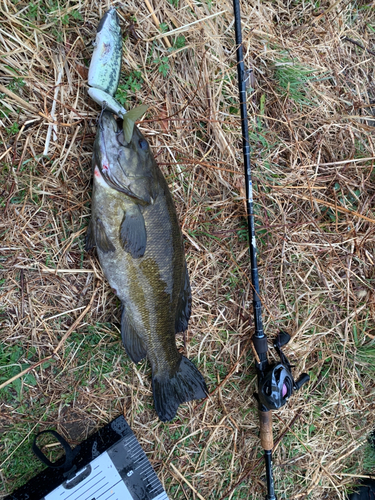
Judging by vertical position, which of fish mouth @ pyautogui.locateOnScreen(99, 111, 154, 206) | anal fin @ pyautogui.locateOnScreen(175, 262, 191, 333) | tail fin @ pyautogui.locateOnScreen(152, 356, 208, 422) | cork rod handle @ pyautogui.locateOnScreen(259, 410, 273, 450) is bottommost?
cork rod handle @ pyautogui.locateOnScreen(259, 410, 273, 450)

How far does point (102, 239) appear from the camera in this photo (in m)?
2.11

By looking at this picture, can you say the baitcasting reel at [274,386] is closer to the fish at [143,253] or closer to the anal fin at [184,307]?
the fish at [143,253]

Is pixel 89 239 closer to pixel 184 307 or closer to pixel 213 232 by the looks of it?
pixel 184 307

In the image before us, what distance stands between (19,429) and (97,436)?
0.53 m

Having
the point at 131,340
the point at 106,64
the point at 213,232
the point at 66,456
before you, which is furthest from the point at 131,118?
the point at 66,456

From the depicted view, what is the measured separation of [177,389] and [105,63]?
2265 millimetres

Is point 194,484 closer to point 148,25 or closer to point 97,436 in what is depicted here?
point 97,436

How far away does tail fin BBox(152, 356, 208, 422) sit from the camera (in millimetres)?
2424

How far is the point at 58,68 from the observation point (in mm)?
2172

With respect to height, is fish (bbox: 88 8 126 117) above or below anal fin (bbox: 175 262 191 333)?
above

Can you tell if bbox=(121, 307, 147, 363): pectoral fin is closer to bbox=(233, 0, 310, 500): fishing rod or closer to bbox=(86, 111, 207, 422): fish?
bbox=(86, 111, 207, 422): fish

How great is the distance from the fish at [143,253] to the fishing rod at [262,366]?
532 mm

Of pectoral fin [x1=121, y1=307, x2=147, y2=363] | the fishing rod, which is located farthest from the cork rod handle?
pectoral fin [x1=121, y1=307, x2=147, y2=363]

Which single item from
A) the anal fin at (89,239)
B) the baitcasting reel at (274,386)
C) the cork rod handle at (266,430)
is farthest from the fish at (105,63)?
the cork rod handle at (266,430)
